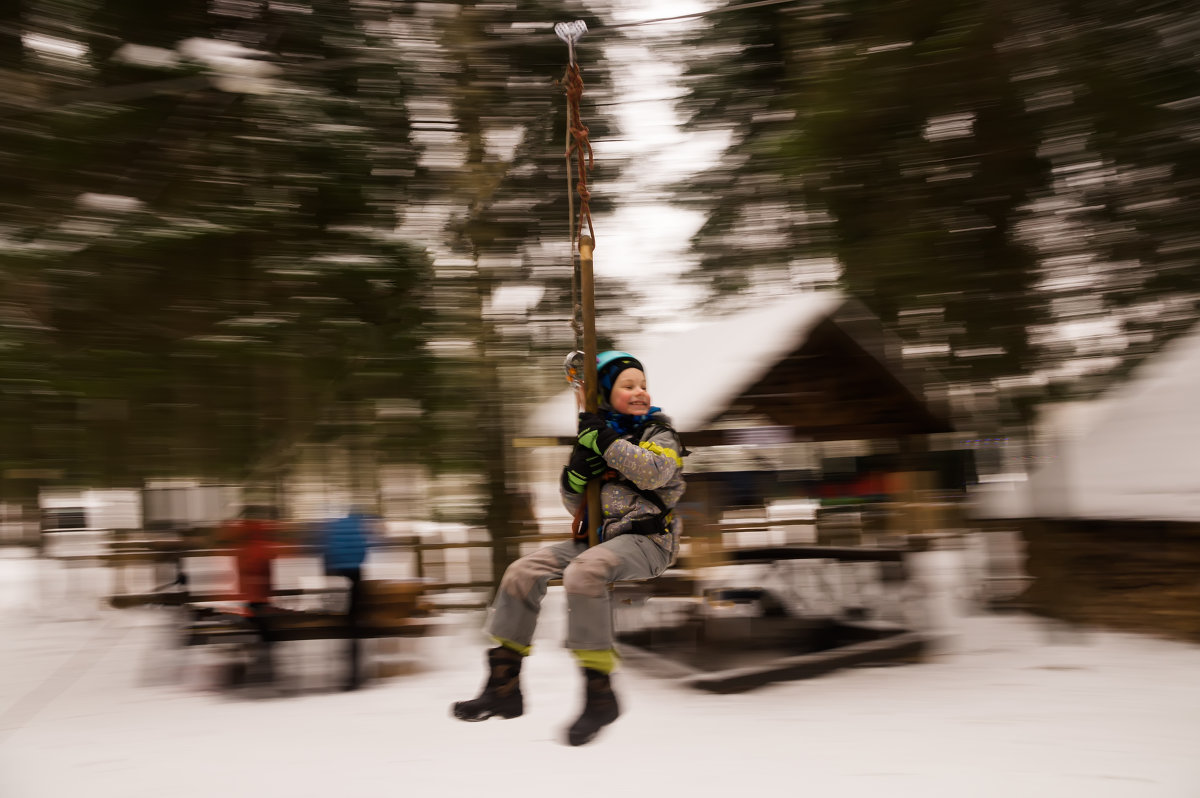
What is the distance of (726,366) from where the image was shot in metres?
6.68

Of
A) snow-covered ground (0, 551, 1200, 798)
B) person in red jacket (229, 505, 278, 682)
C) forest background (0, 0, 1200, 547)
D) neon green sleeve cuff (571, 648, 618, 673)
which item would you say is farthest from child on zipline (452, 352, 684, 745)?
person in red jacket (229, 505, 278, 682)

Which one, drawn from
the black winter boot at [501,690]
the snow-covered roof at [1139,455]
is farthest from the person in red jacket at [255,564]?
the snow-covered roof at [1139,455]

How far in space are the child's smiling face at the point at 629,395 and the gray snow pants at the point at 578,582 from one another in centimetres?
54

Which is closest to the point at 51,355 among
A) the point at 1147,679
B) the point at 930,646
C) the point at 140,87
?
the point at 140,87

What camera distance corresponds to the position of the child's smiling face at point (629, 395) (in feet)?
11.0

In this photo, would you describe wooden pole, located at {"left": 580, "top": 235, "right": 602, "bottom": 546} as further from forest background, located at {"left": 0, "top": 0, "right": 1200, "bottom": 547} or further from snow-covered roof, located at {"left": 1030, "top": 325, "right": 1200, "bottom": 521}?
snow-covered roof, located at {"left": 1030, "top": 325, "right": 1200, "bottom": 521}

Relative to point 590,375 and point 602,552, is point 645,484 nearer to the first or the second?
point 602,552

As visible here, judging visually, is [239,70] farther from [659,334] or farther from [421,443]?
[659,334]

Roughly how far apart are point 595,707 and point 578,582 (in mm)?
516

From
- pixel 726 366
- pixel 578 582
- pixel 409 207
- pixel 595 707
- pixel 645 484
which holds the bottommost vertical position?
pixel 595 707

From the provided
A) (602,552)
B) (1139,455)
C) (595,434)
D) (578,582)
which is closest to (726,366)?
(595,434)

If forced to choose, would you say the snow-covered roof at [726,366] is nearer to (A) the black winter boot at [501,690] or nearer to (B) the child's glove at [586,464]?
(B) the child's glove at [586,464]

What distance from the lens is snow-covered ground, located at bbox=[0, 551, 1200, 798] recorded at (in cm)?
470

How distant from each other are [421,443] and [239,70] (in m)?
3.29
